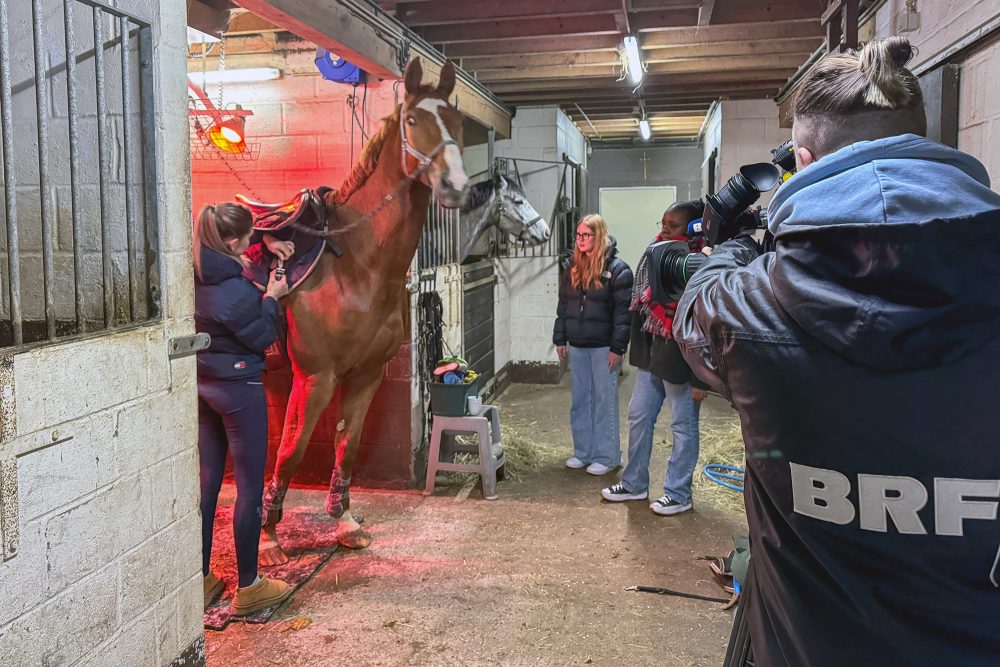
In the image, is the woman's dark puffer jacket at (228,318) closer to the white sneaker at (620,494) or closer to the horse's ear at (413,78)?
the horse's ear at (413,78)

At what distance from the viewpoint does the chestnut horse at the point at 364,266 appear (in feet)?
10.8

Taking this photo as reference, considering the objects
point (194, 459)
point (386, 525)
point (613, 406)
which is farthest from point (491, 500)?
point (194, 459)

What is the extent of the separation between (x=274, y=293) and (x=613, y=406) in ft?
7.31

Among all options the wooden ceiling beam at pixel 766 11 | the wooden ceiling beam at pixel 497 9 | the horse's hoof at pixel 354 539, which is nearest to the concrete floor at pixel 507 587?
the horse's hoof at pixel 354 539

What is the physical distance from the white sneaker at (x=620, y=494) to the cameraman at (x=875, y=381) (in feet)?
9.79

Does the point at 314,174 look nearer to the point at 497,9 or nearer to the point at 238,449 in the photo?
the point at 497,9

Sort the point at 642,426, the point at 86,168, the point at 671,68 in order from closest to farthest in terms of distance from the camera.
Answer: the point at 86,168, the point at 642,426, the point at 671,68

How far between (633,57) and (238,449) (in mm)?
3658

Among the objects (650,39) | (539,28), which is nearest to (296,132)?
(539,28)

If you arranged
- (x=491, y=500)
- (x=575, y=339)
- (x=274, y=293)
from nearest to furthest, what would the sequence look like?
1. (x=274, y=293)
2. (x=491, y=500)
3. (x=575, y=339)

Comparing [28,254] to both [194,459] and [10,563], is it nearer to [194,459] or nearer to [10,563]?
[194,459]

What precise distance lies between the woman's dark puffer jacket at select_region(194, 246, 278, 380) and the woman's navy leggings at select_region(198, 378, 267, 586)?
6 centimetres

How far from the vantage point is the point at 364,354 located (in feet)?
11.5

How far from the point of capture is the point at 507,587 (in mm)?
3064
